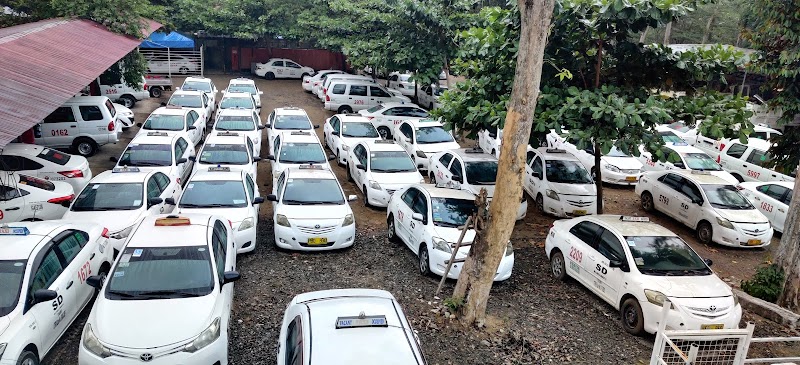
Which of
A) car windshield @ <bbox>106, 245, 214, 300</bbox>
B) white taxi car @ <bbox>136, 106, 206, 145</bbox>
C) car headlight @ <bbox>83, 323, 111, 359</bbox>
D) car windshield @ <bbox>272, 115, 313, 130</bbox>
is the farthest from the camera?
car windshield @ <bbox>272, 115, 313, 130</bbox>

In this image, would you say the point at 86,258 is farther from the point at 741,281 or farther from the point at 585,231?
the point at 741,281

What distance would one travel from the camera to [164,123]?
17031 mm

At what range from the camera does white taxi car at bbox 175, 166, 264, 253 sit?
10.8 metres

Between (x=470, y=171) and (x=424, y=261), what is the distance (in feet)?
14.0

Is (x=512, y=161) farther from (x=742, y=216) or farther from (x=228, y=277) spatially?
(x=742, y=216)

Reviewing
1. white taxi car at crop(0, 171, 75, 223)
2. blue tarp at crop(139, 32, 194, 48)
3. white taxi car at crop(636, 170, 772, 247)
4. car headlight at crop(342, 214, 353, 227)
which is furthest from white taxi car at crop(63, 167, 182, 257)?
blue tarp at crop(139, 32, 194, 48)

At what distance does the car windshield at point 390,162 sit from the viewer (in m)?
14.7

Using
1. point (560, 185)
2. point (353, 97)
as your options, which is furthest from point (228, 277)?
point (353, 97)

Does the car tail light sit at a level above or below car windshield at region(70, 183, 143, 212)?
below

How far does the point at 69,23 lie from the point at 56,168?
733 cm

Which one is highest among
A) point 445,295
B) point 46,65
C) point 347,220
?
point 46,65

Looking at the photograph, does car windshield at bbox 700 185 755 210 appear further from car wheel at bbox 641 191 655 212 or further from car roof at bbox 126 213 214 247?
car roof at bbox 126 213 214 247

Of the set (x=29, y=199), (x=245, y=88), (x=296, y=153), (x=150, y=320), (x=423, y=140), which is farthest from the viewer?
(x=245, y=88)

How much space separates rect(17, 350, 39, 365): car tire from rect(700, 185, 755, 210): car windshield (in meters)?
14.1
